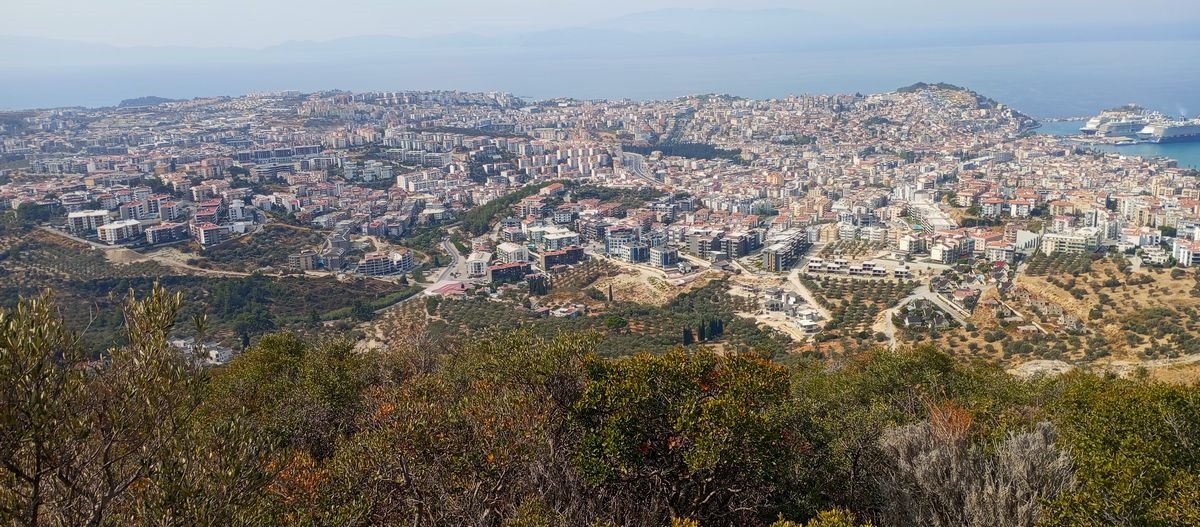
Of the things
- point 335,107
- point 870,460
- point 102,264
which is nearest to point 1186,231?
point 870,460

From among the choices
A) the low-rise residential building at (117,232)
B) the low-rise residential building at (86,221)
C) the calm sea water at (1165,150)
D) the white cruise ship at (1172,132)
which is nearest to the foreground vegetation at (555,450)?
the low-rise residential building at (117,232)

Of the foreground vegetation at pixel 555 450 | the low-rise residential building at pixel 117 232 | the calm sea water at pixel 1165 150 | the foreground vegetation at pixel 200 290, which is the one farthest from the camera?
the calm sea water at pixel 1165 150

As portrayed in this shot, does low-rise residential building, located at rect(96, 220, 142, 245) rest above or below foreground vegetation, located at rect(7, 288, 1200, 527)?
below

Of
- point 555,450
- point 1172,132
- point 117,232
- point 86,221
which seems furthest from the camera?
point 1172,132

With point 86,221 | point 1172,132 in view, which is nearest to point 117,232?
point 86,221

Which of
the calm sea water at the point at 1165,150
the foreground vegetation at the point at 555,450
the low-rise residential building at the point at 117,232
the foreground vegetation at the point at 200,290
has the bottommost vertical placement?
the foreground vegetation at the point at 200,290

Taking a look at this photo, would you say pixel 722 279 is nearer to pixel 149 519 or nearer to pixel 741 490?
pixel 741 490

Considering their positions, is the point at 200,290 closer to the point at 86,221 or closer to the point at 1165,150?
the point at 86,221

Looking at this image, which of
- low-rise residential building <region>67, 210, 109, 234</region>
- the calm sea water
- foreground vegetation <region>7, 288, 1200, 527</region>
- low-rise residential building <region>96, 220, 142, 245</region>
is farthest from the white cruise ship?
low-rise residential building <region>67, 210, 109, 234</region>

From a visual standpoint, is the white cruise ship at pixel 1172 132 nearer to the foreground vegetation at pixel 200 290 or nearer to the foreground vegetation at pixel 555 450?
the foreground vegetation at pixel 200 290

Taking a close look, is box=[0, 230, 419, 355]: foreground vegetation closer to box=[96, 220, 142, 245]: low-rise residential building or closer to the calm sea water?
box=[96, 220, 142, 245]: low-rise residential building
